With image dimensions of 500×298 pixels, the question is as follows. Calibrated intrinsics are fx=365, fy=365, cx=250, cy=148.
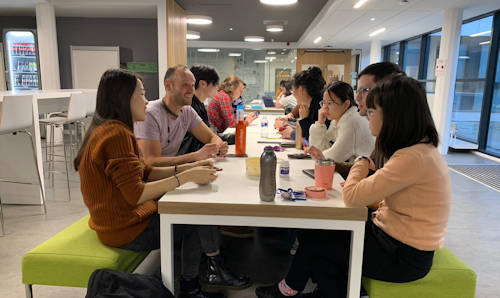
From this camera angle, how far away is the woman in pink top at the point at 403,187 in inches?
49.2

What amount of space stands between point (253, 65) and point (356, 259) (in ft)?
38.8

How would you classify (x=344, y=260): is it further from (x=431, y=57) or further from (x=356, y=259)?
(x=431, y=57)

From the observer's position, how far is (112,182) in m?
1.45

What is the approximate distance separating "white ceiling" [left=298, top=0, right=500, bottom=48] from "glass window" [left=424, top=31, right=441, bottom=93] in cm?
40

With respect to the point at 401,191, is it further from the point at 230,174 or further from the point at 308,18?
the point at 308,18

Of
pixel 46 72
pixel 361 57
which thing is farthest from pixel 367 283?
pixel 361 57

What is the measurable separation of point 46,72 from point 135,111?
608cm

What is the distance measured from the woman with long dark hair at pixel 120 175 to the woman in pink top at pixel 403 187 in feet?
2.16

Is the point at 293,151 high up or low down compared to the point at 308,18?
down

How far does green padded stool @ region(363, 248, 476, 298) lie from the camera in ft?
4.42

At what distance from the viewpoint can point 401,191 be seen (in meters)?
1.30

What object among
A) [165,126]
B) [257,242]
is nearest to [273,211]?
[165,126]

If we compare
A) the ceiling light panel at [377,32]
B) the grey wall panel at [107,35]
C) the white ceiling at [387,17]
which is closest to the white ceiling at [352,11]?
the white ceiling at [387,17]

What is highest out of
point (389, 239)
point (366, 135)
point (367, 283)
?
point (366, 135)
